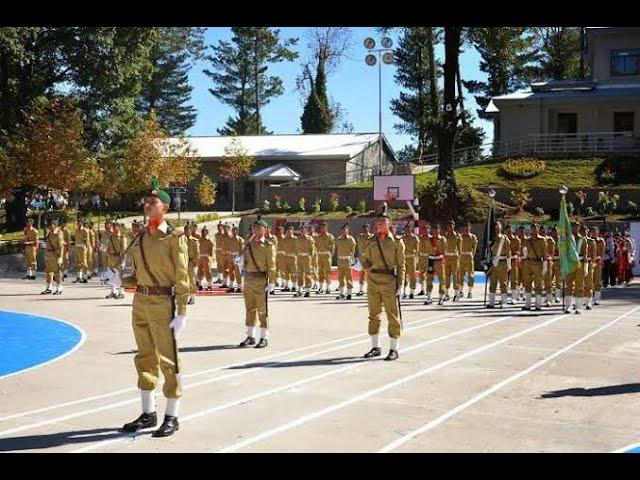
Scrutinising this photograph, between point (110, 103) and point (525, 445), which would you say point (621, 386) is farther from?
point (110, 103)

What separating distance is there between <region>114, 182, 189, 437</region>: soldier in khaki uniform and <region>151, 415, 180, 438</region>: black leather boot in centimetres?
1

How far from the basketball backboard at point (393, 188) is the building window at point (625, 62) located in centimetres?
2230

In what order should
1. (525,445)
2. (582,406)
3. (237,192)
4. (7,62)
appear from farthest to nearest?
(237,192)
(7,62)
(582,406)
(525,445)

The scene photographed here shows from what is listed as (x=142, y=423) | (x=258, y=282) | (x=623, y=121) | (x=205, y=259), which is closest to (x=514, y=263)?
(x=258, y=282)

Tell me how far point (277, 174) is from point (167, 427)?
44.8 m

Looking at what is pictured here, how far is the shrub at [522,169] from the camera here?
44750 mm

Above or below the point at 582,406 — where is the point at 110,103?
above

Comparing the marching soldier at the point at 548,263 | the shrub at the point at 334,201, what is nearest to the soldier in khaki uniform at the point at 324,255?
the marching soldier at the point at 548,263

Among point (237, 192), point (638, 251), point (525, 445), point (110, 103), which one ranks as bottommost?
point (525, 445)

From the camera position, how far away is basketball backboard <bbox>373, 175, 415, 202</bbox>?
3853 centimetres

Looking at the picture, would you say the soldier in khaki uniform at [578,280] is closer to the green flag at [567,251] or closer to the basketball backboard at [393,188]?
the green flag at [567,251]

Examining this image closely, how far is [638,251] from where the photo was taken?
3192 cm

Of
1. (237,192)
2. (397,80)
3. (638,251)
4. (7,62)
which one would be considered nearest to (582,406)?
(638,251)
